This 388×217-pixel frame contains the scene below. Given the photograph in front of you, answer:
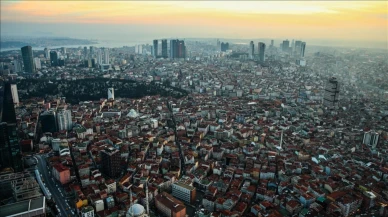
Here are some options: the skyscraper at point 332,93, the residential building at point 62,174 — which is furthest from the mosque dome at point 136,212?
the skyscraper at point 332,93

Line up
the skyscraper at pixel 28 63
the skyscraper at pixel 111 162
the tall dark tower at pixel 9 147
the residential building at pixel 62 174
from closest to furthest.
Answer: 1. the residential building at pixel 62 174
2. the tall dark tower at pixel 9 147
3. the skyscraper at pixel 111 162
4. the skyscraper at pixel 28 63

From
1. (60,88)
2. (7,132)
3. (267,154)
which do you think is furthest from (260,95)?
(7,132)

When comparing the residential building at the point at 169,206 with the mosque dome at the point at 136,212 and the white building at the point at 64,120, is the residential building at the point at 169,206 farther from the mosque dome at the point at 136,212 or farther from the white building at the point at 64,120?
the white building at the point at 64,120

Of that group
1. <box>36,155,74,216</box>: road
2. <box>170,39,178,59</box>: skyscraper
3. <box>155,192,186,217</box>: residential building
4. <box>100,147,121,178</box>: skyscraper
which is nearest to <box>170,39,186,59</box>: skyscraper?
<box>170,39,178,59</box>: skyscraper

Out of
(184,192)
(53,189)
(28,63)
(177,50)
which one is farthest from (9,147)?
(177,50)

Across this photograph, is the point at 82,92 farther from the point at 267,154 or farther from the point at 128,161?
the point at 267,154

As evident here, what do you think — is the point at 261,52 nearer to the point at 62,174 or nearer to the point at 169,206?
the point at 62,174

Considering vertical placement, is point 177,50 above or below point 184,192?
above
